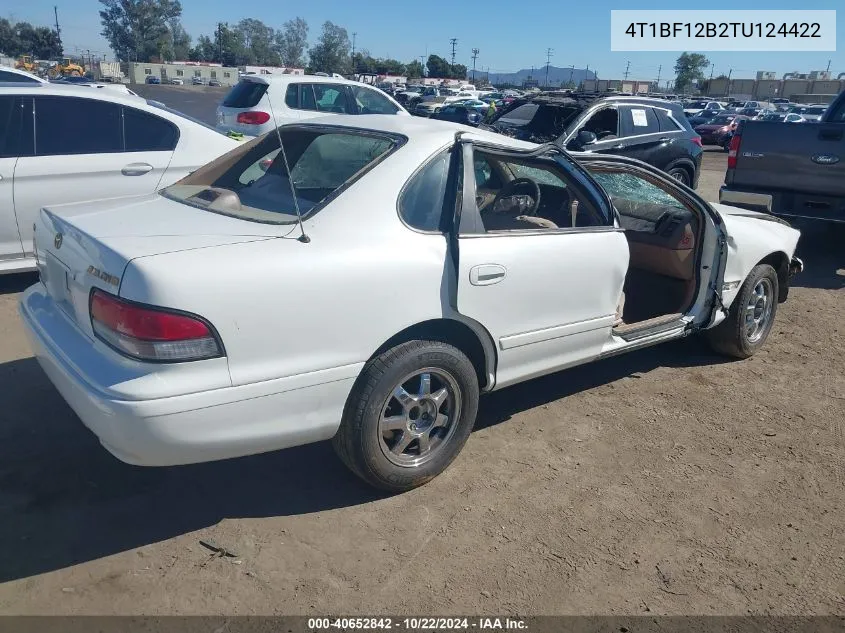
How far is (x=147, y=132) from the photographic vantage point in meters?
6.12

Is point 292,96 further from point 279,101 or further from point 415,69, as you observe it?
point 415,69

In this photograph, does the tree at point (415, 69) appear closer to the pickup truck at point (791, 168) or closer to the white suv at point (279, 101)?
the white suv at point (279, 101)

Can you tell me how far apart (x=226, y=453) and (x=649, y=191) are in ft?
14.0

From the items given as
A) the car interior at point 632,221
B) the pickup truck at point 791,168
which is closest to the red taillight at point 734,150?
the pickup truck at point 791,168

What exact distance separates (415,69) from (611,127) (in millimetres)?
94593

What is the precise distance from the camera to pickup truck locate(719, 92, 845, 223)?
7773 millimetres

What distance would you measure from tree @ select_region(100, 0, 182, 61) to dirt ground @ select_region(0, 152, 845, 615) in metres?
109

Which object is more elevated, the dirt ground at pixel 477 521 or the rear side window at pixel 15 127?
the rear side window at pixel 15 127

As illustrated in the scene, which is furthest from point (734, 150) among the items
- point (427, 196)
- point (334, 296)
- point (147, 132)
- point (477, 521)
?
point (334, 296)

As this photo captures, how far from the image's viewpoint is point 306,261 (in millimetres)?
2855

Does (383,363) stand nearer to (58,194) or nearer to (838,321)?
(58,194)

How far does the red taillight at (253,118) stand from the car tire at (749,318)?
8194 mm

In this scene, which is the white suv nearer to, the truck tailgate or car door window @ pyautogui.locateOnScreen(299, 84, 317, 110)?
car door window @ pyautogui.locateOnScreen(299, 84, 317, 110)

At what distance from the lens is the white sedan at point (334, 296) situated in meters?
2.64
